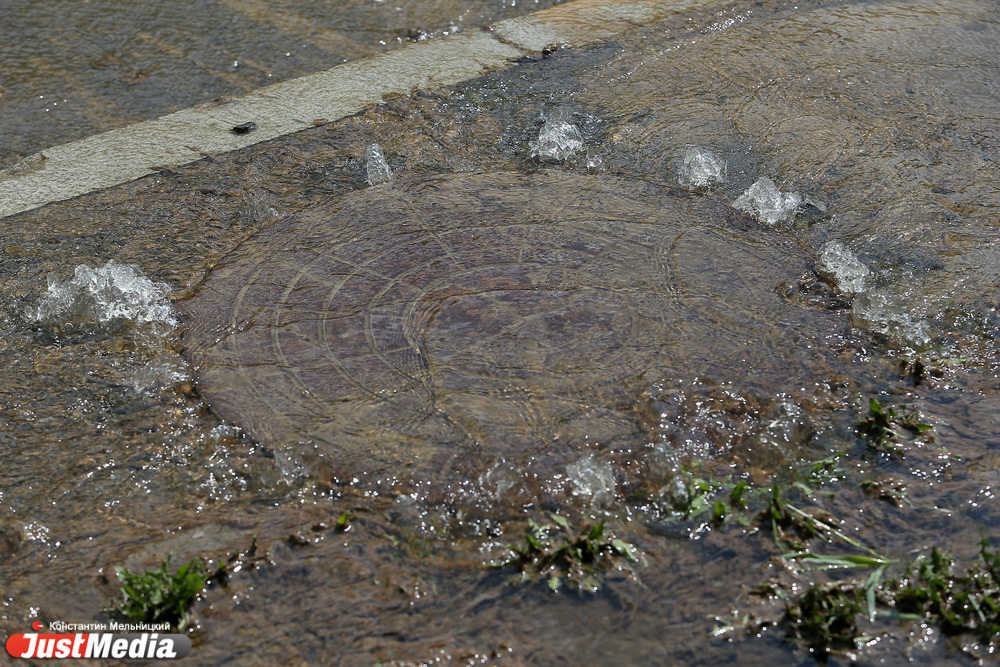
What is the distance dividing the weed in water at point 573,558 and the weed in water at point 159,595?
644mm

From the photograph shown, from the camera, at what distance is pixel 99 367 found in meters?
2.64

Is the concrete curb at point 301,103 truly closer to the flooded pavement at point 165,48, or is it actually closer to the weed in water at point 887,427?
the flooded pavement at point 165,48

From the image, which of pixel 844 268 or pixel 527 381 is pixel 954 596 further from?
pixel 844 268

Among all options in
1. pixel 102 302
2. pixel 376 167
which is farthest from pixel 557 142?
pixel 102 302

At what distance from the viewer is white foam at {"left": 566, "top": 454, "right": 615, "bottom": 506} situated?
220cm

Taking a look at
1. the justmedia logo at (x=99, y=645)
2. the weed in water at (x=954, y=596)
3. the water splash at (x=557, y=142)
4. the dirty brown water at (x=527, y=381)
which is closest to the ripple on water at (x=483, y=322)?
the dirty brown water at (x=527, y=381)

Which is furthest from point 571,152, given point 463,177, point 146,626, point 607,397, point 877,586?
point 146,626

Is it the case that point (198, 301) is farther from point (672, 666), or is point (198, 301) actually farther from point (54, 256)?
point (672, 666)

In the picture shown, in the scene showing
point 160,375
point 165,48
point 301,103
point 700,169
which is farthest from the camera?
point 165,48

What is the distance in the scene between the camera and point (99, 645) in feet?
6.23

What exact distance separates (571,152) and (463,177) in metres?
0.47

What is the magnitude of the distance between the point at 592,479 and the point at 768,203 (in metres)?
1.53

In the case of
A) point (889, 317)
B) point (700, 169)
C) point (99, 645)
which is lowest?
point (99, 645)

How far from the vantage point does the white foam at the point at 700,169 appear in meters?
3.45
